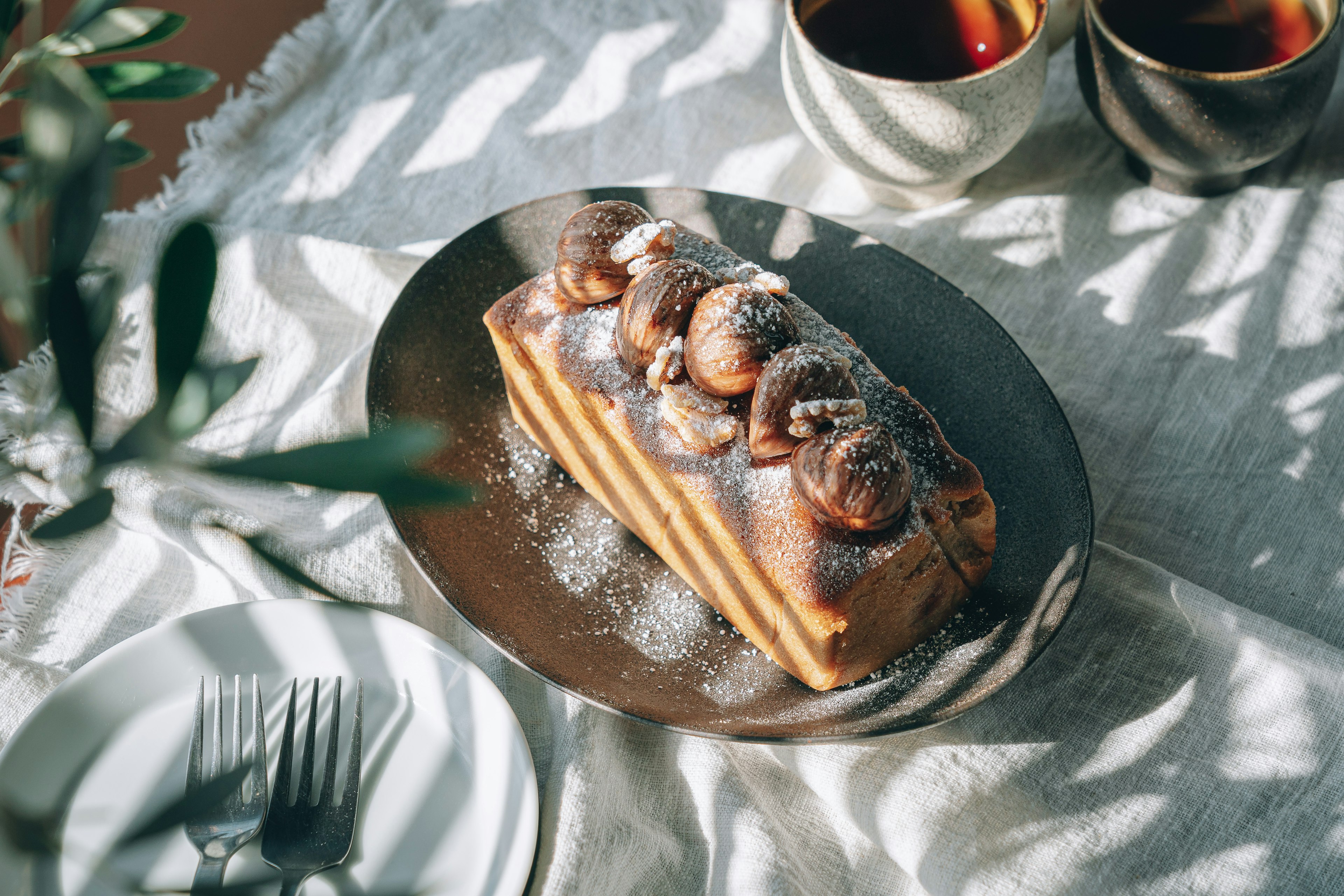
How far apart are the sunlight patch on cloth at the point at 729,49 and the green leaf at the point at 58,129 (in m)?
1.20

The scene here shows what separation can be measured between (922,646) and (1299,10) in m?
0.90

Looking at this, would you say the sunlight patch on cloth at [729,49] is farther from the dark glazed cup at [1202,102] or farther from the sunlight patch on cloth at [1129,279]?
the sunlight patch on cloth at [1129,279]

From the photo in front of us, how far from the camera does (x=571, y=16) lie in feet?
5.45

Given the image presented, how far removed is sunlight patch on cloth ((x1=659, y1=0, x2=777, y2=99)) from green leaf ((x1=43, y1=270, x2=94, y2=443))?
4.14 feet

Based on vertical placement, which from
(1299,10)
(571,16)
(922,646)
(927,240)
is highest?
(571,16)

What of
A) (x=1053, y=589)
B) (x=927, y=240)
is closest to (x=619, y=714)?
(x=1053, y=589)

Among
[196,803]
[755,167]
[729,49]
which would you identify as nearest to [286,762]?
[196,803]

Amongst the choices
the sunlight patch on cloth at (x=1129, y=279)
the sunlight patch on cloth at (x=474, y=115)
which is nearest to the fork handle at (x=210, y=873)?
the sunlight patch on cloth at (x=474, y=115)

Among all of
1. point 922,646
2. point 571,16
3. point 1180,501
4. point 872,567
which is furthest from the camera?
point 571,16

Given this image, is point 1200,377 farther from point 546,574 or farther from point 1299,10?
point 546,574

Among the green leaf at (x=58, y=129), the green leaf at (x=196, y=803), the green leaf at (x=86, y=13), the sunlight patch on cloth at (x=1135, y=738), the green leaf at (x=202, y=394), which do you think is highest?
the green leaf at (x=86, y=13)

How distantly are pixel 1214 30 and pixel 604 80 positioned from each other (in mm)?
869

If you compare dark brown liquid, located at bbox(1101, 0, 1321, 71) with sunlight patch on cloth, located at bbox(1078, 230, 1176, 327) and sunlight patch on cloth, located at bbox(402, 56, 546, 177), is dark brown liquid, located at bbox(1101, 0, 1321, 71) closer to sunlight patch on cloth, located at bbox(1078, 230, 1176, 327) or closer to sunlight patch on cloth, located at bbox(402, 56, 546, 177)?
sunlight patch on cloth, located at bbox(1078, 230, 1176, 327)

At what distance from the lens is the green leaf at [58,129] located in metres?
0.45
